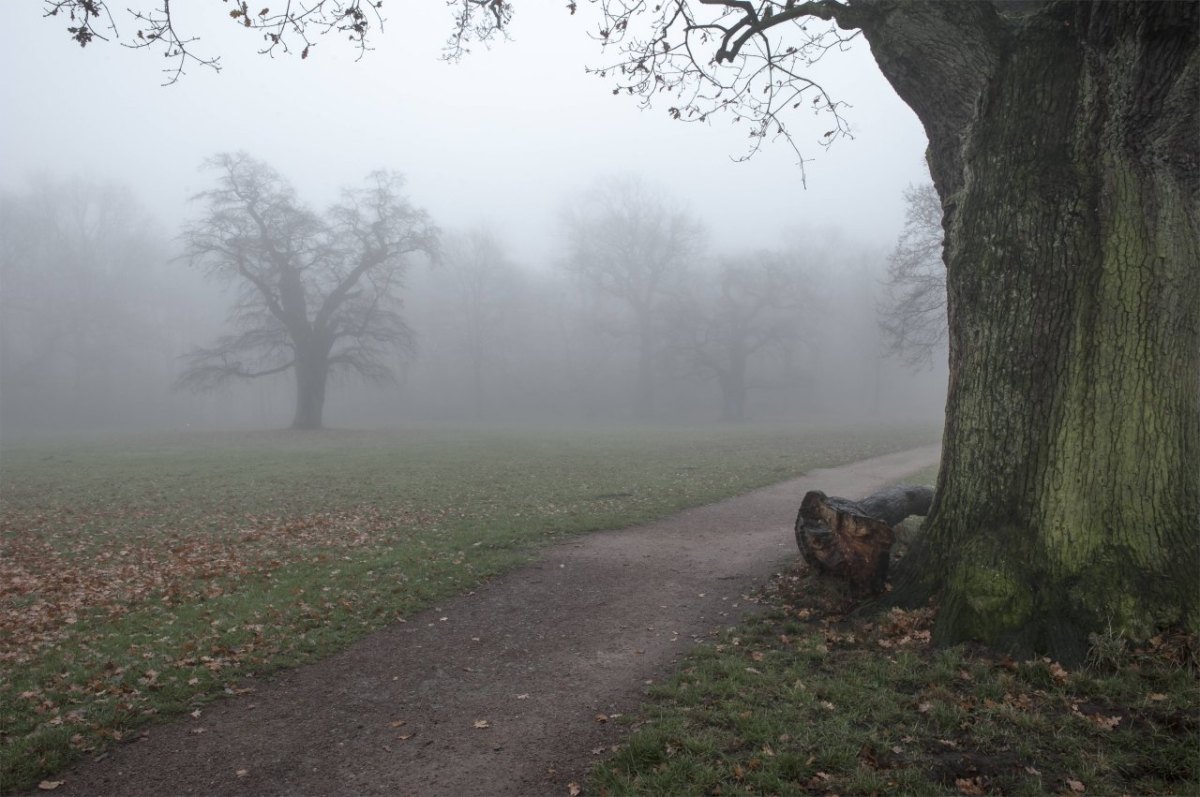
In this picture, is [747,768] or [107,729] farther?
[107,729]

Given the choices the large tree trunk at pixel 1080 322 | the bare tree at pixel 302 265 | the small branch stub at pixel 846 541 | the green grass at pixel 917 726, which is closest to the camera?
the green grass at pixel 917 726

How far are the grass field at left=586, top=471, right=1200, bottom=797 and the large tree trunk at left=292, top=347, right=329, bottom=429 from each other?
3573 centimetres

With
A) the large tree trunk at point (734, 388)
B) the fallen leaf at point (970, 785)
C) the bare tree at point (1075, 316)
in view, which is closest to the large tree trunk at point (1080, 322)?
the bare tree at point (1075, 316)

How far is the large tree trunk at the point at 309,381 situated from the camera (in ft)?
124

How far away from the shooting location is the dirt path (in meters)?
4.34

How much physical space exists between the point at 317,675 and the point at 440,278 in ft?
186

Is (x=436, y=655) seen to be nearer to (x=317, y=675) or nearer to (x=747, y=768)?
(x=317, y=675)

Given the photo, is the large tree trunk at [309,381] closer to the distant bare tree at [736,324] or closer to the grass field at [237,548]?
the grass field at [237,548]

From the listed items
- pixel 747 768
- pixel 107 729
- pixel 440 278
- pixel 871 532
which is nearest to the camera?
pixel 747 768

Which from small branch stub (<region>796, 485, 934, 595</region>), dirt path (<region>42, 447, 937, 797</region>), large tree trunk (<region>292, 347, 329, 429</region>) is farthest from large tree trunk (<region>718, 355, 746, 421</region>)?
small branch stub (<region>796, 485, 934, 595</region>)

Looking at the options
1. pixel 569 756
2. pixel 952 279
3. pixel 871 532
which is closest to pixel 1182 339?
pixel 952 279

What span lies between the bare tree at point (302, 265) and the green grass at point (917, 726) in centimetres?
3444

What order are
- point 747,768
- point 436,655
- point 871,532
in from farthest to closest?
point 871,532
point 436,655
point 747,768

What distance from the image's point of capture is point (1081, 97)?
17.6ft
